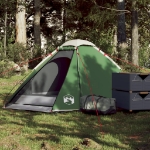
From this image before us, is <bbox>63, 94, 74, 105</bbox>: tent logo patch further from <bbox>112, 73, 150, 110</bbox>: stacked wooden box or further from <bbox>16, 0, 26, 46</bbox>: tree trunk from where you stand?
<bbox>16, 0, 26, 46</bbox>: tree trunk

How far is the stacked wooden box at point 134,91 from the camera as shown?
9.09 metres

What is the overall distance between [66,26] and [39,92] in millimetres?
19579

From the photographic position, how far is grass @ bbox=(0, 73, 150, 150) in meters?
6.31

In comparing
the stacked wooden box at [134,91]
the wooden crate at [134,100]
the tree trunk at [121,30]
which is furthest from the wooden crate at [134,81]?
the tree trunk at [121,30]

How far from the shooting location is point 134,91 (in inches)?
362

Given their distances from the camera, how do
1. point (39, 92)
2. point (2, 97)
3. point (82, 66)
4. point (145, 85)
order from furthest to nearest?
point (2, 97) → point (39, 92) → point (82, 66) → point (145, 85)

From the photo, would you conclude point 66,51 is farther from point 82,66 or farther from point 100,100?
point 100,100

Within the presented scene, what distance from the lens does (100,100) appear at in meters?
9.28

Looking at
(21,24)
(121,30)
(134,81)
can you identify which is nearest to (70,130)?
(134,81)

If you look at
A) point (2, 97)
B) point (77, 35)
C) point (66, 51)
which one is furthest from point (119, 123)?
point (77, 35)

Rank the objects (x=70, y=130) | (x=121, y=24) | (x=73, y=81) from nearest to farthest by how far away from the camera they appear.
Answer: (x=70, y=130) < (x=73, y=81) < (x=121, y=24)

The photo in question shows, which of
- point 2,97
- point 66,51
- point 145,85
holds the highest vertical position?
point 66,51

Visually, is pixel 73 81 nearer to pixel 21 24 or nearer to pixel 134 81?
pixel 134 81

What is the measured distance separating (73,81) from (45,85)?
178cm
